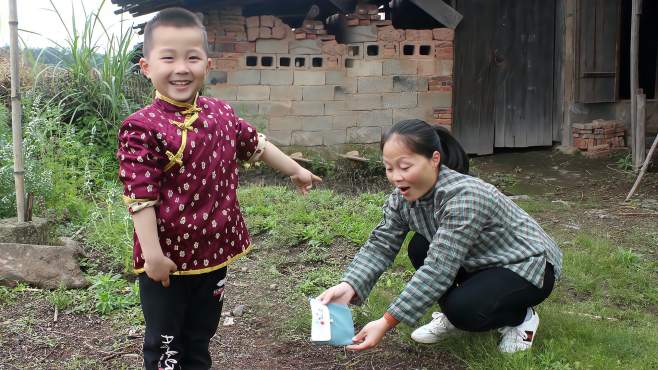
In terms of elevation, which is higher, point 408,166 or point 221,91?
point 221,91

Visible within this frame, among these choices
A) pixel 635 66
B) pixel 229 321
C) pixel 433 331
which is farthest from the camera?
pixel 635 66

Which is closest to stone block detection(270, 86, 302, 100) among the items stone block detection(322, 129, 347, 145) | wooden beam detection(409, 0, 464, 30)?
stone block detection(322, 129, 347, 145)

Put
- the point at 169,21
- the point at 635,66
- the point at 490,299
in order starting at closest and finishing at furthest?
1. the point at 169,21
2. the point at 490,299
3. the point at 635,66

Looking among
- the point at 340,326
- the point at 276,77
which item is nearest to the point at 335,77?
the point at 276,77

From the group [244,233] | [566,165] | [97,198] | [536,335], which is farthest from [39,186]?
[566,165]

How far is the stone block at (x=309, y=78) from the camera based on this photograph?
810 centimetres

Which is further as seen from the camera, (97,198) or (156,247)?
(97,198)

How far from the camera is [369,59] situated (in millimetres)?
8180

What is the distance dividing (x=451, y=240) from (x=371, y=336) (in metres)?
0.46

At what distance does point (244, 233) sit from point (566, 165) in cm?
691

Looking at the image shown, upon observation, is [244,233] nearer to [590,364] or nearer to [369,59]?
[590,364]

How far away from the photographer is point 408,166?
241 centimetres

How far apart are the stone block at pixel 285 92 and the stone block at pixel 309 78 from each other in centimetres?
9

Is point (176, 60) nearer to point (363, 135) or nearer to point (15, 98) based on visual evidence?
point (15, 98)
